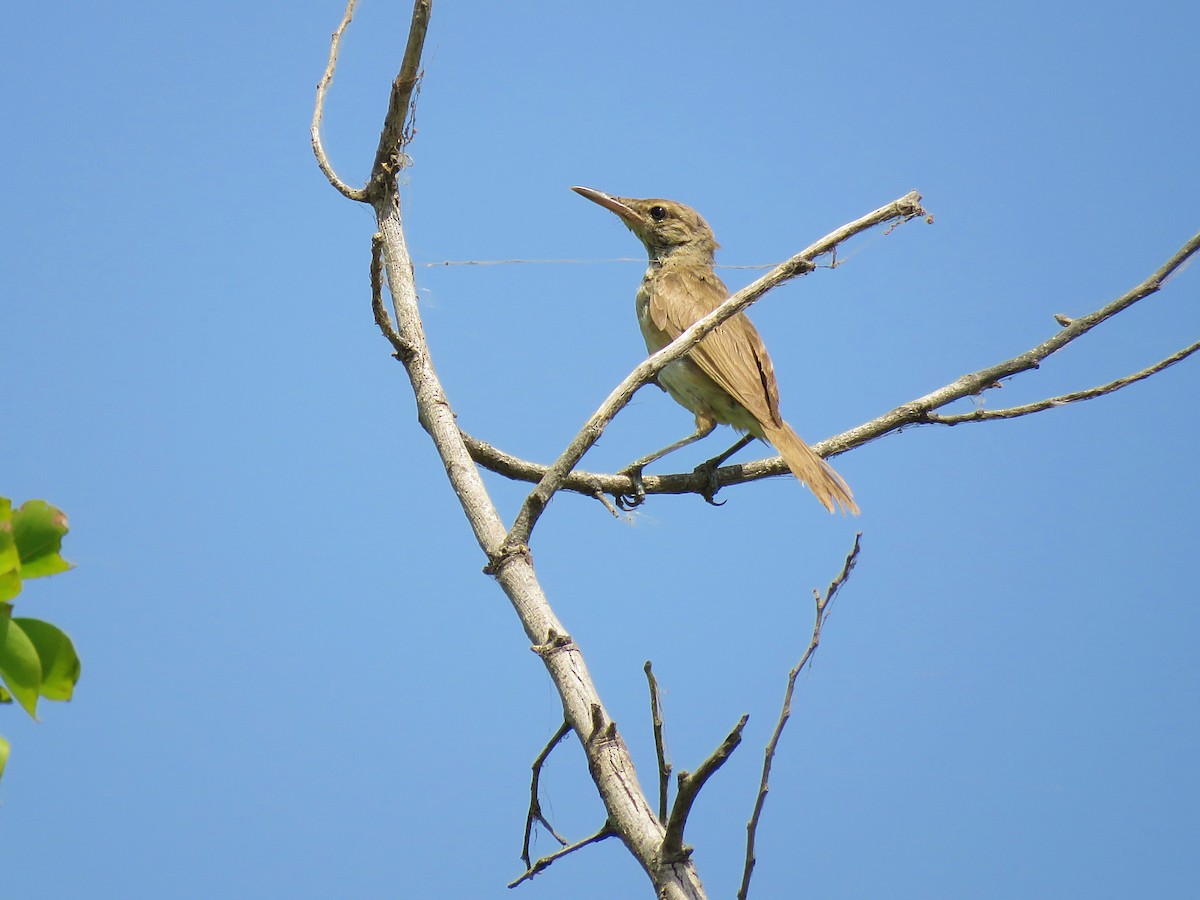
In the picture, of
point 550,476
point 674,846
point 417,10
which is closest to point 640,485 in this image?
point 550,476

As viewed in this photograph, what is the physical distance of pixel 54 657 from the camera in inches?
59.1

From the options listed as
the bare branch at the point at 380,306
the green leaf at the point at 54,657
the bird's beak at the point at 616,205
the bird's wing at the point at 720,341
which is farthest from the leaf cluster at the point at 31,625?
the bird's beak at the point at 616,205

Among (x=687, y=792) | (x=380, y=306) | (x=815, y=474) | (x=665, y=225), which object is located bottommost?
(x=687, y=792)

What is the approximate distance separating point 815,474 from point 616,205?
238cm

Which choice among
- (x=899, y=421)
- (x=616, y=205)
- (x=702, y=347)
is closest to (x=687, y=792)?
(x=899, y=421)

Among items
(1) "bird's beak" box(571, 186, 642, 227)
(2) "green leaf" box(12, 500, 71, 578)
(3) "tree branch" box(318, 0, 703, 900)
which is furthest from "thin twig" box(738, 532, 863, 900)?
(1) "bird's beak" box(571, 186, 642, 227)

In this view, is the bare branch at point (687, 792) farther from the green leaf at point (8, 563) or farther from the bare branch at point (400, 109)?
the bare branch at point (400, 109)

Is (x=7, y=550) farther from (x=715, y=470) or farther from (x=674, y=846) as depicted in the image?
(x=715, y=470)

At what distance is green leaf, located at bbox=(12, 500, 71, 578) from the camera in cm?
152

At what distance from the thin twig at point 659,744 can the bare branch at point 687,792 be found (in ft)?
0.30

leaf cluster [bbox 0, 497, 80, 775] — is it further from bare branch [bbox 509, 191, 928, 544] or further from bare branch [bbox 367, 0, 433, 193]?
bare branch [bbox 367, 0, 433, 193]

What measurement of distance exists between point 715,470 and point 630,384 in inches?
74.3

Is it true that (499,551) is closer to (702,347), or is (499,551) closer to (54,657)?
(54,657)

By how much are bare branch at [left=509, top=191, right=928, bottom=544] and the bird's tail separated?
1.50 m
